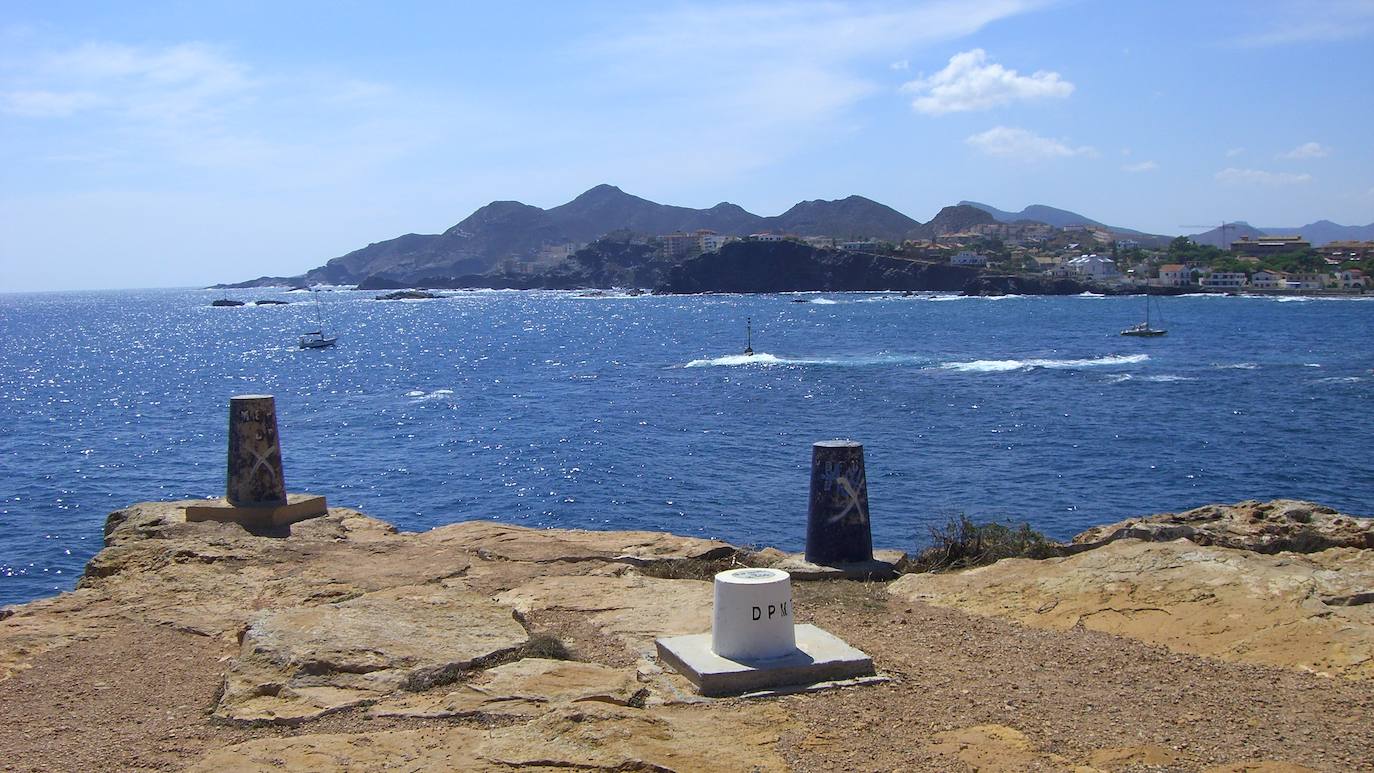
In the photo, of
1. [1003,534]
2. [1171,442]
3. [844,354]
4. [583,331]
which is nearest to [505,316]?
[583,331]

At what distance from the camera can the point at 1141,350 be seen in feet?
207

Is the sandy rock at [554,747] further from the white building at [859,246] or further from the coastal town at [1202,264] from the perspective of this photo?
the white building at [859,246]

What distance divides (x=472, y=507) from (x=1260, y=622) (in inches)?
780

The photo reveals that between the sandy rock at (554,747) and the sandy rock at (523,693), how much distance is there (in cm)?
19

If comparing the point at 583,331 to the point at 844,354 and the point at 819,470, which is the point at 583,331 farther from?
the point at 819,470

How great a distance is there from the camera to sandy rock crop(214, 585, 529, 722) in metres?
5.50

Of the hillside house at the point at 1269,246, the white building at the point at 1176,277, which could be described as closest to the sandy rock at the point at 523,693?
the white building at the point at 1176,277

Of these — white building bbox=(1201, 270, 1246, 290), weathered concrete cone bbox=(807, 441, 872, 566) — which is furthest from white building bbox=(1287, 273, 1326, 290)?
weathered concrete cone bbox=(807, 441, 872, 566)

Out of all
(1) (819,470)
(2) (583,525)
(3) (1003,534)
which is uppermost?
(1) (819,470)

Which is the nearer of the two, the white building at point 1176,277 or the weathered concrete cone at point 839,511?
the weathered concrete cone at point 839,511

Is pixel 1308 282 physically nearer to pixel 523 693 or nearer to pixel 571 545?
pixel 571 545

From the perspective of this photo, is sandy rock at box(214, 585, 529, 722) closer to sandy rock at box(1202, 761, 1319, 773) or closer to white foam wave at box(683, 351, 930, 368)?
sandy rock at box(1202, 761, 1319, 773)

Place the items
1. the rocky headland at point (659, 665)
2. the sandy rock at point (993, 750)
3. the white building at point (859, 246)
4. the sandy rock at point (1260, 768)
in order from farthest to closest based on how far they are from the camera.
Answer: the white building at point (859, 246) → the rocky headland at point (659, 665) → the sandy rock at point (993, 750) → the sandy rock at point (1260, 768)

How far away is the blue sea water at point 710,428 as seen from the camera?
23578 millimetres
